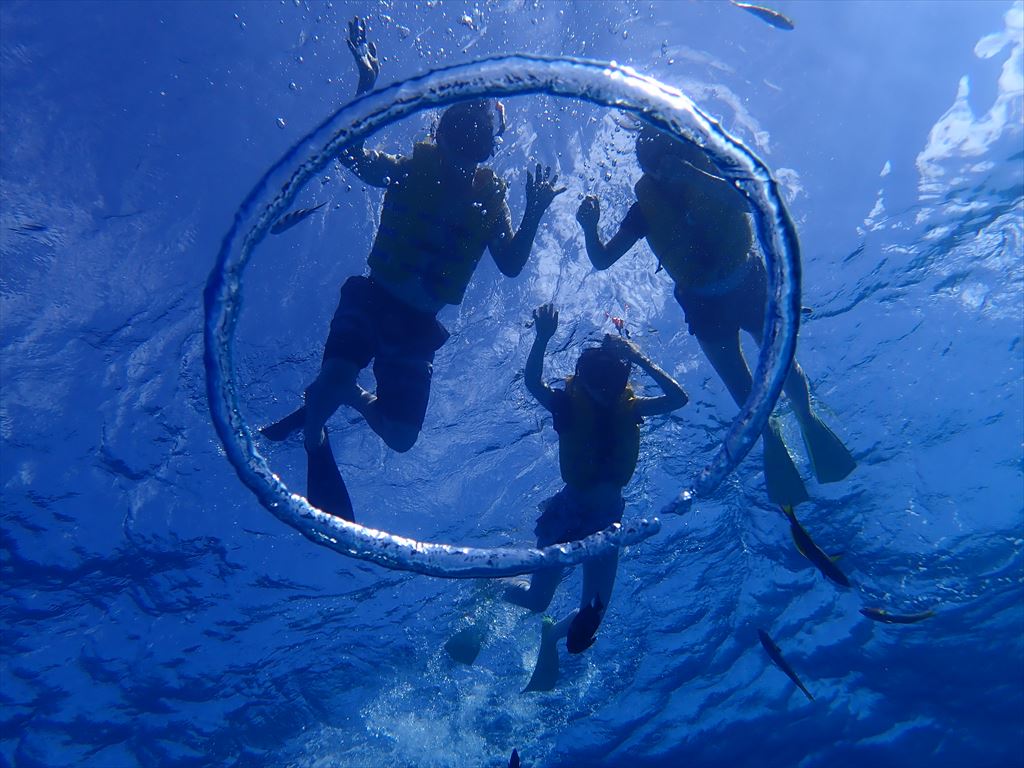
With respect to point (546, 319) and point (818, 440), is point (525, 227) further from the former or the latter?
point (818, 440)

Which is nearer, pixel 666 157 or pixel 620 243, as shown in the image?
pixel 666 157

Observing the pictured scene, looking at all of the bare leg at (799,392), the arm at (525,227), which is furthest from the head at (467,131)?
the bare leg at (799,392)

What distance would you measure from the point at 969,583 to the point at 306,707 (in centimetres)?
2026

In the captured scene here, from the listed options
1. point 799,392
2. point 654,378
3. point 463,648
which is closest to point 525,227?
point 654,378

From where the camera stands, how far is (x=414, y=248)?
→ 18.6ft

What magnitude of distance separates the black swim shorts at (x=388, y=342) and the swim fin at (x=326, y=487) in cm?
104

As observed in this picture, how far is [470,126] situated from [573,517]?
443 cm

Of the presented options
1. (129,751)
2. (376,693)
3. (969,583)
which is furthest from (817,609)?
(129,751)

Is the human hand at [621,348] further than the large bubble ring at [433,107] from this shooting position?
Yes

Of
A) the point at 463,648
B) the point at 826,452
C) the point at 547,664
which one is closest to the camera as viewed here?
the point at 826,452

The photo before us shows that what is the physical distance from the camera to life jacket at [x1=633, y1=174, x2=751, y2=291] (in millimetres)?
5699

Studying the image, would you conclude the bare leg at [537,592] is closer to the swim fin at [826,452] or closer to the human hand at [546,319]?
the swim fin at [826,452]

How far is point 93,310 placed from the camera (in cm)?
884

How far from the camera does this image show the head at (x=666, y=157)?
5.32 metres
